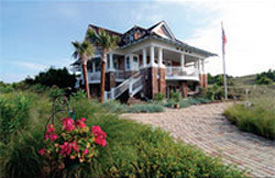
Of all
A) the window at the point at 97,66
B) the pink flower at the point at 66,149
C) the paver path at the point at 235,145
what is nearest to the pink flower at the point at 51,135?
the pink flower at the point at 66,149

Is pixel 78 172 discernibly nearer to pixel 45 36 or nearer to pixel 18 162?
pixel 18 162

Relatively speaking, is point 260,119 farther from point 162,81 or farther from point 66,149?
point 162,81

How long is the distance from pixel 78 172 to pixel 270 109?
5640 millimetres

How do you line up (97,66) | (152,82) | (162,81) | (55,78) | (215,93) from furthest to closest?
(97,66) < (55,78) < (215,93) < (162,81) < (152,82)

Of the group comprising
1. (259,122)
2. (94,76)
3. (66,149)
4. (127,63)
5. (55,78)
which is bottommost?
(259,122)

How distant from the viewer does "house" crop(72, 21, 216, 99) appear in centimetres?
1206

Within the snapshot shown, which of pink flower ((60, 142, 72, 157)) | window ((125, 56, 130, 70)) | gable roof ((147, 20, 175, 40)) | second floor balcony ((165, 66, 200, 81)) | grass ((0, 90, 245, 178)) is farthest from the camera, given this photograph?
gable roof ((147, 20, 175, 40))

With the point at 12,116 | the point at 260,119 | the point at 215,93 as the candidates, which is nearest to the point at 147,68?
the point at 215,93

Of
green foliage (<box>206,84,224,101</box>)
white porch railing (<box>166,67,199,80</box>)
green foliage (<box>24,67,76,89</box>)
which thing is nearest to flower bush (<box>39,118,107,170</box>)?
white porch railing (<box>166,67,199,80</box>)

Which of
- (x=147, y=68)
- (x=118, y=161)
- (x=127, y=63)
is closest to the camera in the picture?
(x=118, y=161)

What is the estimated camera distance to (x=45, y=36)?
18.2 feet

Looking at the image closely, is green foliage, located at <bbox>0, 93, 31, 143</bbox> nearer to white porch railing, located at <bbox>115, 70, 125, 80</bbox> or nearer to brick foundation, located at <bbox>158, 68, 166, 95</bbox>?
brick foundation, located at <bbox>158, 68, 166, 95</bbox>

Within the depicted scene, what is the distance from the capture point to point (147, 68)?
1212cm

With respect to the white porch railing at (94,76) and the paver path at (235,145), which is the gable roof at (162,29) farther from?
the paver path at (235,145)
